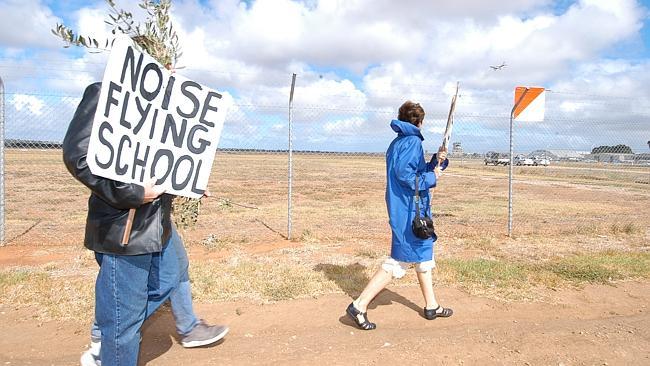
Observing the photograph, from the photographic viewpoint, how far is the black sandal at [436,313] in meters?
4.22

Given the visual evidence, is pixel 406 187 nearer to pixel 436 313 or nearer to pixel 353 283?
pixel 436 313

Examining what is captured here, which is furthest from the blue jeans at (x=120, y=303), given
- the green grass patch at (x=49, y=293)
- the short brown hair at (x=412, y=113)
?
the short brown hair at (x=412, y=113)

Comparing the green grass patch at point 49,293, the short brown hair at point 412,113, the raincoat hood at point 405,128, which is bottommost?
the green grass patch at point 49,293

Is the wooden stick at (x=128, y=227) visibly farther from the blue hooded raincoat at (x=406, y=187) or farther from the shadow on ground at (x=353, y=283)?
the shadow on ground at (x=353, y=283)

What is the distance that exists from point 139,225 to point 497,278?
4276mm

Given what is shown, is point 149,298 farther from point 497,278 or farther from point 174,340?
point 497,278

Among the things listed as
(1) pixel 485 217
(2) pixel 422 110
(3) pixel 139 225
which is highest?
(2) pixel 422 110

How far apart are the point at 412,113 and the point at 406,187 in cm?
63

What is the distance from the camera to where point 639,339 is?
154 inches

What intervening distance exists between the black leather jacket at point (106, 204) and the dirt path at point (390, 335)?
1.23 m

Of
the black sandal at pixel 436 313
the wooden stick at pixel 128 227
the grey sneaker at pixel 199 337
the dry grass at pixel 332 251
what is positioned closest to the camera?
the wooden stick at pixel 128 227

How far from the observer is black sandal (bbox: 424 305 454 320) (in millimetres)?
4219

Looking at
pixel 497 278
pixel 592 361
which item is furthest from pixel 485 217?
pixel 592 361

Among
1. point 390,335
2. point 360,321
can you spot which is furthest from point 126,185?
point 390,335
